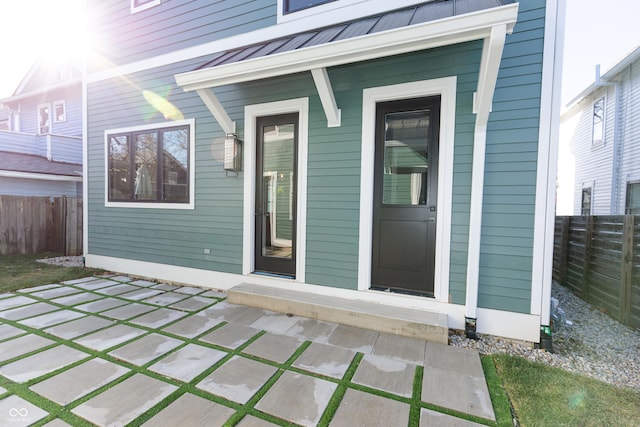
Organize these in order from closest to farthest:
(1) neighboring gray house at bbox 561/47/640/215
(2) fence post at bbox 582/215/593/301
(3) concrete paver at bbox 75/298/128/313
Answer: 1. (3) concrete paver at bbox 75/298/128/313
2. (2) fence post at bbox 582/215/593/301
3. (1) neighboring gray house at bbox 561/47/640/215

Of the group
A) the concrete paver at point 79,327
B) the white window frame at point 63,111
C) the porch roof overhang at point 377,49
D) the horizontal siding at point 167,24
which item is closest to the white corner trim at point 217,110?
the porch roof overhang at point 377,49

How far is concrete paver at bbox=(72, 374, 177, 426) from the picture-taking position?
161 centimetres

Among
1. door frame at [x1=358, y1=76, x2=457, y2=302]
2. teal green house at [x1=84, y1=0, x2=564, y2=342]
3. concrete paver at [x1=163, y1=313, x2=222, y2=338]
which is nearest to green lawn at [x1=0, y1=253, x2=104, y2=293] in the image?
teal green house at [x1=84, y1=0, x2=564, y2=342]

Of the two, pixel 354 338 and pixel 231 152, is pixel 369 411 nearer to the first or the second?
pixel 354 338

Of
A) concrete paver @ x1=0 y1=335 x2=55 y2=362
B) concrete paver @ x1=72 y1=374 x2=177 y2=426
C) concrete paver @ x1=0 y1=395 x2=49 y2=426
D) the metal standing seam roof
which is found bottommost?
concrete paver @ x1=0 y1=335 x2=55 y2=362

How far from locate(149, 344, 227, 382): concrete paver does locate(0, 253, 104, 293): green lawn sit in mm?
3403

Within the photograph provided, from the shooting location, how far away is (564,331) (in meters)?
2.92

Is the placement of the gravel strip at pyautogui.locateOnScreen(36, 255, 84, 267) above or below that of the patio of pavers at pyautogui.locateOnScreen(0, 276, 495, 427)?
below

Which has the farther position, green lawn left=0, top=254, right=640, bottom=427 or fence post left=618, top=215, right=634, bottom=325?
fence post left=618, top=215, right=634, bottom=325

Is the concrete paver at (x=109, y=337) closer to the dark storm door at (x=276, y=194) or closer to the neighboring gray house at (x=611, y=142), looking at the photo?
Answer: the dark storm door at (x=276, y=194)

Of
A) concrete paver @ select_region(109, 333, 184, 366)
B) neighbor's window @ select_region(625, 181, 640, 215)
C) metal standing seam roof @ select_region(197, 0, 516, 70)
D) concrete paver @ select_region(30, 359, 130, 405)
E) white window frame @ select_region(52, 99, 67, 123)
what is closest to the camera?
concrete paver @ select_region(30, 359, 130, 405)

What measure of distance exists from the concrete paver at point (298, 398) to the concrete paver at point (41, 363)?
159 centimetres

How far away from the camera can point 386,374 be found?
2068 millimetres

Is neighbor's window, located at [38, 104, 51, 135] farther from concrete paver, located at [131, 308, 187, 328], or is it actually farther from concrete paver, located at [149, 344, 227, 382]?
concrete paver, located at [149, 344, 227, 382]
